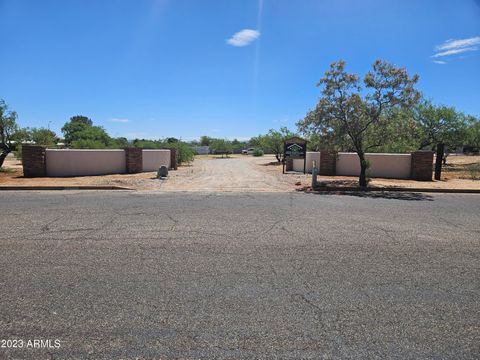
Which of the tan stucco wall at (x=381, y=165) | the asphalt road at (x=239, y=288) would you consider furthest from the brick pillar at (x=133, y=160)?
the asphalt road at (x=239, y=288)

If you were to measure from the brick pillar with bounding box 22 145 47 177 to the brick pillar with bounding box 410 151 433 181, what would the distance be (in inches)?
815

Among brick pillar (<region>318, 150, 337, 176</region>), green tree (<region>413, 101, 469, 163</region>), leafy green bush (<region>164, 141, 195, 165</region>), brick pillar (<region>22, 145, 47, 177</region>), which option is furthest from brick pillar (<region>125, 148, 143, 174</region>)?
green tree (<region>413, 101, 469, 163</region>)

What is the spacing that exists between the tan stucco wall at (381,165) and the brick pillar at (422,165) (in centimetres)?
36

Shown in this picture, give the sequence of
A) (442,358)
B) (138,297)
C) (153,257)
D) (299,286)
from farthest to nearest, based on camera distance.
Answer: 1. (153,257)
2. (299,286)
3. (138,297)
4. (442,358)

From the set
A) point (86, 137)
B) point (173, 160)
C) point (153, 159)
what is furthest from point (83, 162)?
point (86, 137)

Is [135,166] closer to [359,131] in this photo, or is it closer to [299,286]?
[359,131]

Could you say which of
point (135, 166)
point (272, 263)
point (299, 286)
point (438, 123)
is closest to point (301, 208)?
point (272, 263)

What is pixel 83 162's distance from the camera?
69.8ft

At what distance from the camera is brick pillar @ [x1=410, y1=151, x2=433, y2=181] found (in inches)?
818

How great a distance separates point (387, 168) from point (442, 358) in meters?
20.5

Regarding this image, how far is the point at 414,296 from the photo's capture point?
420 centimetres

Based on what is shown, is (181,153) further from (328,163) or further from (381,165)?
(381,165)

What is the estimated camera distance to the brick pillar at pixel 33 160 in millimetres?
19547

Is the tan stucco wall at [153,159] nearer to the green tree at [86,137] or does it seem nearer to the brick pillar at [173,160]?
the brick pillar at [173,160]
